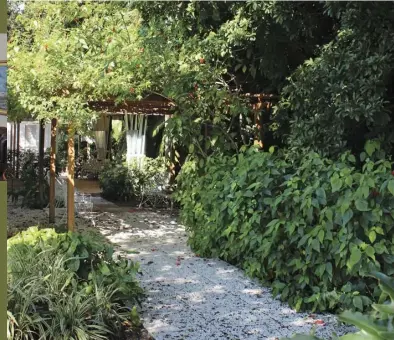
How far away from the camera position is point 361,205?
3934 millimetres

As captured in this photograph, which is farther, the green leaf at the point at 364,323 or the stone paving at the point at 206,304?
the stone paving at the point at 206,304

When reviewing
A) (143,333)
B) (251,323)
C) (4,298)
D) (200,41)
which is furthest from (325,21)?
(4,298)

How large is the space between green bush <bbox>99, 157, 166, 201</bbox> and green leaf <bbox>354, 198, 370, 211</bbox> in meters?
8.21

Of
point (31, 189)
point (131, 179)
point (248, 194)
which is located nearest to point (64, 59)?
point (248, 194)

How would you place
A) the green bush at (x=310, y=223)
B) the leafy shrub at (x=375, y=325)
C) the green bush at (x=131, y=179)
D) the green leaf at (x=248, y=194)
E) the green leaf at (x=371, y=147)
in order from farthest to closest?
the green bush at (x=131, y=179) → the green leaf at (x=248, y=194) → the green leaf at (x=371, y=147) → the green bush at (x=310, y=223) → the leafy shrub at (x=375, y=325)

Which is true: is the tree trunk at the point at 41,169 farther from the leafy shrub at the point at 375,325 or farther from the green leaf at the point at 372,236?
the leafy shrub at the point at 375,325

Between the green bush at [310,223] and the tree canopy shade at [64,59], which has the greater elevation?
the tree canopy shade at [64,59]

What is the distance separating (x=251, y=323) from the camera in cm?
417

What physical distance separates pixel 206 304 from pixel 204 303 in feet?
0.11

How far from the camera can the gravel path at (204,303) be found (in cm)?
399

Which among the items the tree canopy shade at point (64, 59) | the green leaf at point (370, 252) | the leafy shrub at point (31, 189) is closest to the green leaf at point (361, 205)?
the green leaf at point (370, 252)

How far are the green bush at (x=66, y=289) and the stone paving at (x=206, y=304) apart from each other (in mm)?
345

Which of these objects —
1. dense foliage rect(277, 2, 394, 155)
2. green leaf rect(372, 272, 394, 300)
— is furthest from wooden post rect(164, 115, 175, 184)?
green leaf rect(372, 272, 394, 300)

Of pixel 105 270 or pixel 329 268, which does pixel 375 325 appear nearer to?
pixel 329 268
